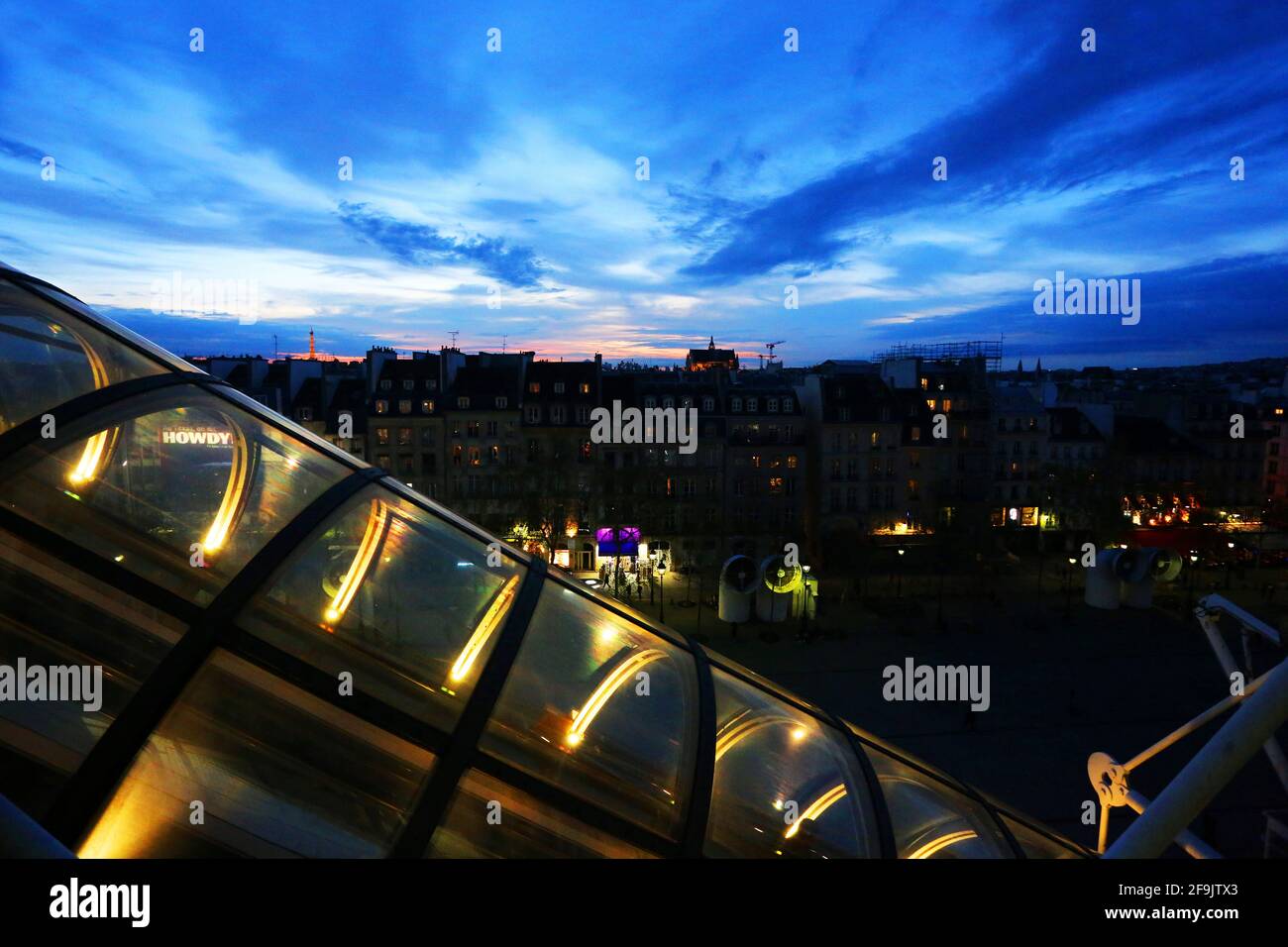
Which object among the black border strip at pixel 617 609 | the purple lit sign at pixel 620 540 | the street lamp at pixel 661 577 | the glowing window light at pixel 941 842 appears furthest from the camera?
the purple lit sign at pixel 620 540

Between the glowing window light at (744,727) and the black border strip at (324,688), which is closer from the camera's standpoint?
the black border strip at (324,688)

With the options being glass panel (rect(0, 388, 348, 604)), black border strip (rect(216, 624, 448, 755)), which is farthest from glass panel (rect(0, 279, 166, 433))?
black border strip (rect(216, 624, 448, 755))

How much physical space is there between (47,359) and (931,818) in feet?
16.7

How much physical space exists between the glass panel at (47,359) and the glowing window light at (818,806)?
3.73 m

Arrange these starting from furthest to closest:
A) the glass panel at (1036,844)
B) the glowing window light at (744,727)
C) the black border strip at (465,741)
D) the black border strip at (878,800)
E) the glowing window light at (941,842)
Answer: the glass panel at (1036,844), the glowing window light at (941,842), the black border strip at (878,800), the glowing window light at (744,727), the black border strip at (465,741)

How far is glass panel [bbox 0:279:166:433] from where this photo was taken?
2947mm

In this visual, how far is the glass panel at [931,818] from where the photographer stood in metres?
3.85

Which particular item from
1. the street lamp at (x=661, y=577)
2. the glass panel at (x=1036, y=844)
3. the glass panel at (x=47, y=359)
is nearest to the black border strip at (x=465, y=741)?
the glass panel at (x=47, y=359)

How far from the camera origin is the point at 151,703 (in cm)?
228

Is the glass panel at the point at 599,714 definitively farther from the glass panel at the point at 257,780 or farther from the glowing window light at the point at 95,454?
the glowing window light at the point at 95,454

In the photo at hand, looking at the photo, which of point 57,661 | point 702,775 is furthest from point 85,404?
point 702,775
